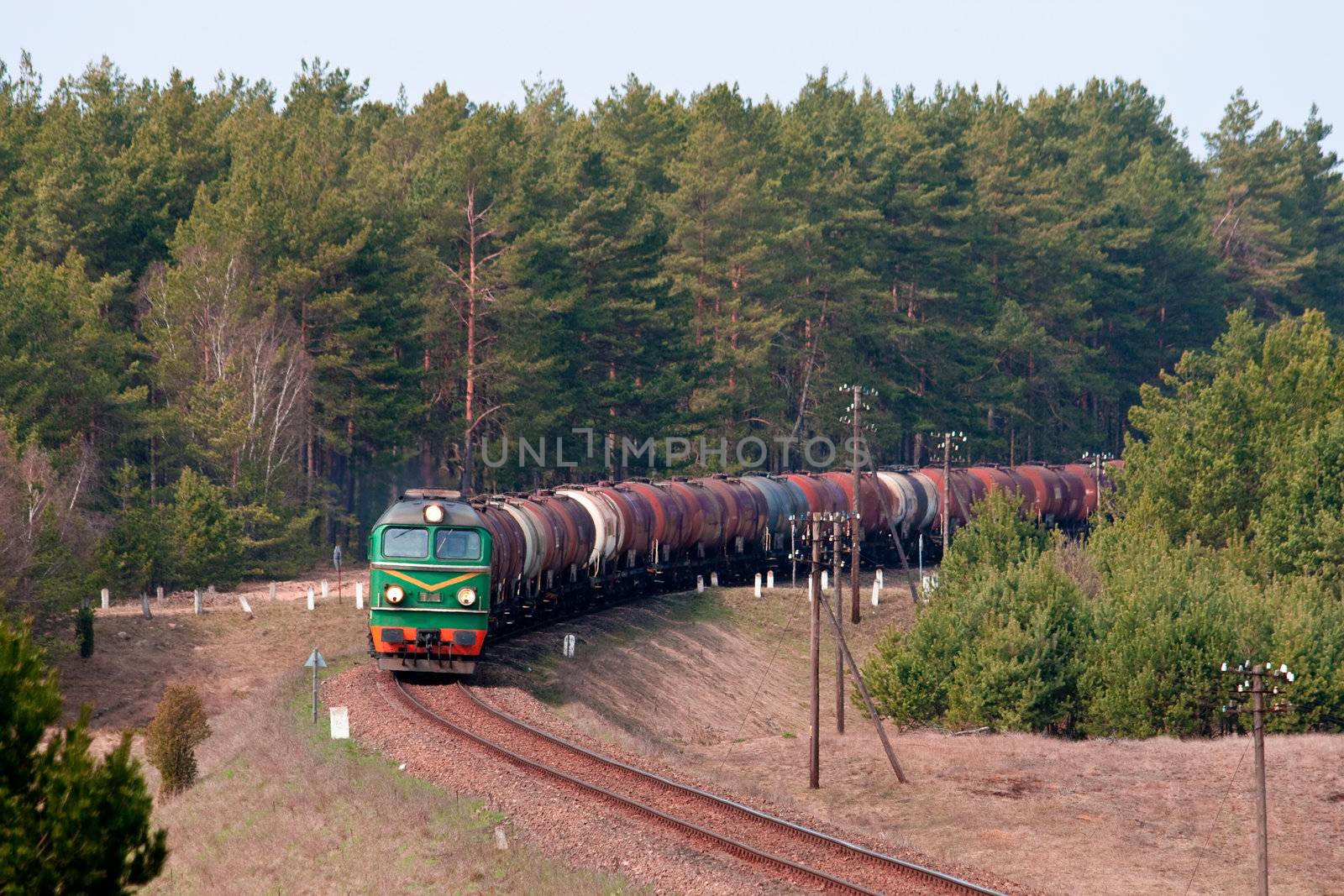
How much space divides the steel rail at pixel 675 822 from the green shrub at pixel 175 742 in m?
4.86

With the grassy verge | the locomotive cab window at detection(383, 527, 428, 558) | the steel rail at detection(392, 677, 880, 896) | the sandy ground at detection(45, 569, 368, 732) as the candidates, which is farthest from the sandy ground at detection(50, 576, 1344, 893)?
the locomotive cab window at detection(383, 527, 428, 558)

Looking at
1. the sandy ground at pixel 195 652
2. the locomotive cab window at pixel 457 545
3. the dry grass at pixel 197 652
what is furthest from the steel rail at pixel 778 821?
the dry grass at pixel 197 652

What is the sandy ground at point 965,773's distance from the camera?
2500cm

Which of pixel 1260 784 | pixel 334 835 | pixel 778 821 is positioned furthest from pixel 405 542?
pixel 1260 784

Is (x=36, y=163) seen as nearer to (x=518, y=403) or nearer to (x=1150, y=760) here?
(x=518, y=403)

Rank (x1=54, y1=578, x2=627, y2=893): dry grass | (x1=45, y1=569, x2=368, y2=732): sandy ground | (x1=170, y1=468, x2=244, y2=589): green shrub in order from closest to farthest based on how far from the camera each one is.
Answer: (x1=54, y1=578, x2=627, y2=893): dry grass, (x1=45, y1=569, x2=368, y2=732): sandy ground, (x1=170, y1=468, x2=244, y2=589): green shrub

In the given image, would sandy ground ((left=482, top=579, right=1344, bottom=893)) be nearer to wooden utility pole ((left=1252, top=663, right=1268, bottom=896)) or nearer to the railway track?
wooden utility pole ((left=1252, top=663, right=1268, bottom=896))

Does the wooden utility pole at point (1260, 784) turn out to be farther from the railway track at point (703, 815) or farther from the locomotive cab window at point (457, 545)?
the locomotive cab window at point (457, 545)

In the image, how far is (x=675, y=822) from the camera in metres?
21.0

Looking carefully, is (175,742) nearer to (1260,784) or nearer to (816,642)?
(816,642)

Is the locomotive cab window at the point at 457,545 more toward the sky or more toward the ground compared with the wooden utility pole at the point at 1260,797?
more toward the sky

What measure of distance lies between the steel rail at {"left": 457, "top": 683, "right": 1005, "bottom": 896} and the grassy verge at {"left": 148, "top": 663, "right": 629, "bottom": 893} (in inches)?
121

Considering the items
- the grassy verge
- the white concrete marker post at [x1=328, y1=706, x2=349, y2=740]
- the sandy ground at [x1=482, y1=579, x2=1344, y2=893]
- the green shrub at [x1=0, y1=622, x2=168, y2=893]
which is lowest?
the sandy ground at [x1=482, y1=579, x2=1344, y2=893]

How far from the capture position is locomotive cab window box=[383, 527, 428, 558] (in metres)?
29.0
